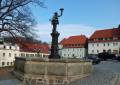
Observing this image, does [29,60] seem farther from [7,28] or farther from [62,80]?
[7,28]

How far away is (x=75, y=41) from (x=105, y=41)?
15.7 m

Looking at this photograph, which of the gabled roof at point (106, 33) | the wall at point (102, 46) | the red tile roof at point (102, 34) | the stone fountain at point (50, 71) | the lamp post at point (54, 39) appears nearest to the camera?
the stone fountain at point (50, 71)

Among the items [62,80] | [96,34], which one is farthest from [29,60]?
[96,34]

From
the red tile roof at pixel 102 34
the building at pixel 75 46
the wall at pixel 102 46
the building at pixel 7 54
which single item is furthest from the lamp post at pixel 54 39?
the building at pixel 75 46

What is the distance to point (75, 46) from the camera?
A: 124875 mm

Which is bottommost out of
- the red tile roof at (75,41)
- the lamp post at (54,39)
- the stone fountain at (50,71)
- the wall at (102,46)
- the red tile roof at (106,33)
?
the stone fountain at (50,71)

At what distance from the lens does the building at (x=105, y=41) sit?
109488 millimetres

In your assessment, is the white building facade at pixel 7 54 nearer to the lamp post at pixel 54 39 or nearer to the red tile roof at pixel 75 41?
the red tile roof at pixel 75 41

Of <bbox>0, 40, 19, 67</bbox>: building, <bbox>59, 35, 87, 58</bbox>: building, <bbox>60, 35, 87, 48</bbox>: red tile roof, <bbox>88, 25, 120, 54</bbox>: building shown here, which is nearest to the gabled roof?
<bbox>88, 25, 120, 54</bbox>: building

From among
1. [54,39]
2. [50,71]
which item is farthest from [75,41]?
[50,71]

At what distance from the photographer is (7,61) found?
330 feet

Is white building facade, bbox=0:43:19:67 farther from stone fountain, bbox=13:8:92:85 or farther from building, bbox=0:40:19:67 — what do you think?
stone fountain, bbox=13:8:92:85

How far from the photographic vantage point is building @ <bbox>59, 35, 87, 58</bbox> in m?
122

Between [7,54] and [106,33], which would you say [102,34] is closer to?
[106,33]
